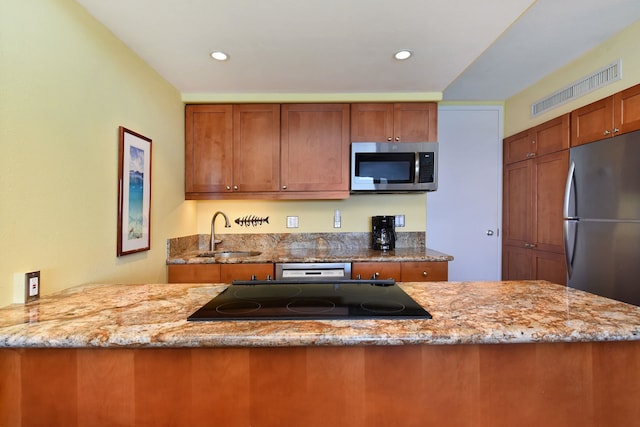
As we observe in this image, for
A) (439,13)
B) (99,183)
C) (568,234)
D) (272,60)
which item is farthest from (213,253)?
(568,234)

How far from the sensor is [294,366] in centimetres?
92

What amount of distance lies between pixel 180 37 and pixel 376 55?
1.22m

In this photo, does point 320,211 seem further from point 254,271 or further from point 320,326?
point 320,326

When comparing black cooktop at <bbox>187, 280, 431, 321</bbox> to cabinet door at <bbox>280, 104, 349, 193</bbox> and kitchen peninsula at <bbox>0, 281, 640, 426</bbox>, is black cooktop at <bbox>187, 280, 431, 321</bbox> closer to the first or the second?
kitchen peninsula at <bbox>0, 281, 640, 426</bbox>

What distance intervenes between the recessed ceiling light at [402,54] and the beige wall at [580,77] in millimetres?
1545

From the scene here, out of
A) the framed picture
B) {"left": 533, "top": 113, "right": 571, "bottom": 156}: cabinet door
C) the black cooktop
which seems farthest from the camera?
{"left": 533, "top": 113, "right": 571, "bottom": 156}: cabinet door

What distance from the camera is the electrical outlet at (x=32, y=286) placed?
1.22 m

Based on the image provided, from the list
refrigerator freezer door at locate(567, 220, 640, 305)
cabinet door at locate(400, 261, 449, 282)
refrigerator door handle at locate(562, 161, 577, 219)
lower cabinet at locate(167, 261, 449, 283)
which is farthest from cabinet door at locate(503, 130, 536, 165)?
lower cabinet at locate(167, 261, 449, 283)

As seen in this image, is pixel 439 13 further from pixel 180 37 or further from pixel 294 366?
pixel 294 366

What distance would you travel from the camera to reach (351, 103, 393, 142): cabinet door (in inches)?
110

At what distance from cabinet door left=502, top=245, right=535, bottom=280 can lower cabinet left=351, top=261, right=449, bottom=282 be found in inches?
46.9

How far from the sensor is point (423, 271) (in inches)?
98.4

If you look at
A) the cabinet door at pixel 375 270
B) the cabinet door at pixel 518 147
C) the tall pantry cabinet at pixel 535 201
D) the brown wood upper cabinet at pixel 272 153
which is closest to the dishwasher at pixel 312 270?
the cabinet door at pixel 375 270

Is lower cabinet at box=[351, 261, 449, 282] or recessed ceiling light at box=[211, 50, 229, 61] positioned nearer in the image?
recessed ceiling light at box=[211, 50, 229, 61]
